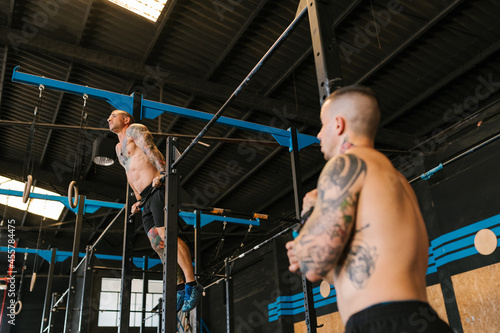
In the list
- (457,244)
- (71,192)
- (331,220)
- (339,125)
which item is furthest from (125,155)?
(457,244)

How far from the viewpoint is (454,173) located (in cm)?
645

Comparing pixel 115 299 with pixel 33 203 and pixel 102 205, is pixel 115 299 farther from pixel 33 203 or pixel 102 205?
pixel 102 205

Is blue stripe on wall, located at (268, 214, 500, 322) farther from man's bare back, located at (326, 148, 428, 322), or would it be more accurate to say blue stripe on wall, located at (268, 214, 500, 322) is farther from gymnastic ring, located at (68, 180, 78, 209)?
man's bare back, located at (326, 148, 428, 322)

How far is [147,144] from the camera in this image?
10.6ft

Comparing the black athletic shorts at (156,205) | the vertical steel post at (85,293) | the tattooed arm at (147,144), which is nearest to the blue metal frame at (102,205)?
the vertical steel post at (85,293)

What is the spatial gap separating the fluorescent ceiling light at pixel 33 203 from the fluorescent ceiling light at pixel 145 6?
7032 millimetres

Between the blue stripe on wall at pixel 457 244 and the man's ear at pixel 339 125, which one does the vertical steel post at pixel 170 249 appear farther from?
the blue stripe on wall at pixel 457 244

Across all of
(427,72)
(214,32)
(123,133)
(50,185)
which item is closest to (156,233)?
(123,133)

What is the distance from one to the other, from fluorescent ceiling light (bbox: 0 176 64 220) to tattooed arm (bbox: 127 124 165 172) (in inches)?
354

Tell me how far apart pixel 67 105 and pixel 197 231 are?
14.8 ft

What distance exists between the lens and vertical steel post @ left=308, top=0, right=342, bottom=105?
5.03 ft

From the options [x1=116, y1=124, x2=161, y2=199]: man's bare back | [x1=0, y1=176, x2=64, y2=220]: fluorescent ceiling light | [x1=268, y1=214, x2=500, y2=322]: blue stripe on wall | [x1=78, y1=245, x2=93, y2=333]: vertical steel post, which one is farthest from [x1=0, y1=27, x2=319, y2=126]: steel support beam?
[x1=0, y1=176, x2=64, y2=220]: fluorescent ceiling light

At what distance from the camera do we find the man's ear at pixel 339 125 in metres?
1.31

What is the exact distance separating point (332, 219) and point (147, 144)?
230 cm
